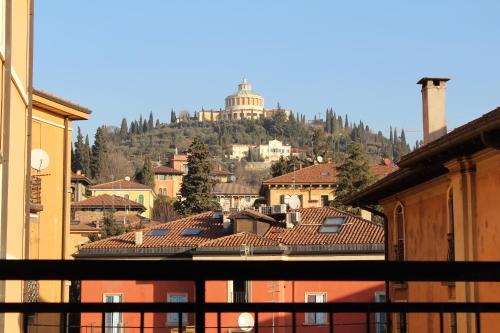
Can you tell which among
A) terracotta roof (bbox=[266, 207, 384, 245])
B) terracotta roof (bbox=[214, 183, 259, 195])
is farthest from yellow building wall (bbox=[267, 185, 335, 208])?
terracotta roof (bbox=[214, 183, 259, 195])

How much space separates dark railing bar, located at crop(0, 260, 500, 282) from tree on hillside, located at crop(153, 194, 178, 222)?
5033 inches

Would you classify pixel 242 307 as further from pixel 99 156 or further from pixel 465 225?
pixel 99 156

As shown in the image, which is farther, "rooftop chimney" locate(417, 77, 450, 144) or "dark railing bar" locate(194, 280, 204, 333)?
"rooftop chimney" locate(417, 77, 450, 144)

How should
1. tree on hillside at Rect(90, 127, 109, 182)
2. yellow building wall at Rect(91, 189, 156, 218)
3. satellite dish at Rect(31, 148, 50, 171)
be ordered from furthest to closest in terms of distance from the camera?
tree on hillside at Rect(90, 127, 109, 182)
yellow building wall at Rect(91, 189, 156, 218)
satellite dish at Rect(31, 148, 50, 171)

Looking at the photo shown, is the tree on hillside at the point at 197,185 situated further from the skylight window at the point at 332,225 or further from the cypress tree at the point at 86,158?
the skylight window at the point at 332,225

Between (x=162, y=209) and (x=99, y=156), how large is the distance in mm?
19116

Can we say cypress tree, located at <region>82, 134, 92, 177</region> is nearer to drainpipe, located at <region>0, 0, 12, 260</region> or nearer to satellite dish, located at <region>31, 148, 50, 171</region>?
satellite dish, located at <region>31, 148, 50, 171</region>

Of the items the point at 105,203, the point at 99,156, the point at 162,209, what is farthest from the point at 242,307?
the point at 99,156

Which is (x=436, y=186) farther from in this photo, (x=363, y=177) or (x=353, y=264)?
(x=363, y=177)

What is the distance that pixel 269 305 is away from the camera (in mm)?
4273

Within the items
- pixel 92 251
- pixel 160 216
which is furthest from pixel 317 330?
pixel 160 216

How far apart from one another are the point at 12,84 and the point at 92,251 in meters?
42.7

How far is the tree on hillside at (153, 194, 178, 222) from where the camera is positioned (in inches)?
5347

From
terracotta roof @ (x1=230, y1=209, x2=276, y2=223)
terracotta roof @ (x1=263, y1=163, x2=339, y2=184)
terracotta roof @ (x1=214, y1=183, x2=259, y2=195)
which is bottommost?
terracotta roof @ (x1=230, y1=209, x2=276, y2=223)
